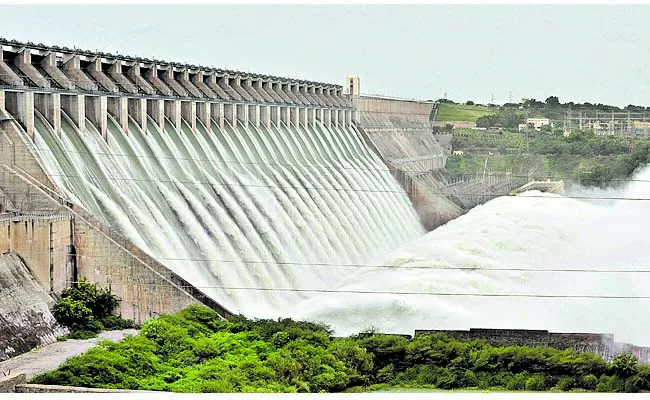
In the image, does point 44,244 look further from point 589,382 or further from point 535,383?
point 589,382

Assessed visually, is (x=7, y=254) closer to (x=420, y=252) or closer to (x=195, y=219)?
(x=195, y=219)

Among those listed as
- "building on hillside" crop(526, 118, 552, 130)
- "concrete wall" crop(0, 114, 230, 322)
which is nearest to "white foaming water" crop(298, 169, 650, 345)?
"building on hillside" crop(526, 118, 552, 130)

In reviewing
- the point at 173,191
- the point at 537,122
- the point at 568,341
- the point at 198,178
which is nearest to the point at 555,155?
the point at 537,122

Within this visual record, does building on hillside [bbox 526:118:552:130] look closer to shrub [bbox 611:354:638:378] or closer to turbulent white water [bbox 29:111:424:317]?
turbulent white water [bbox 29:111:424:317]

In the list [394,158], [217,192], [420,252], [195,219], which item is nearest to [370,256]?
[420,252]

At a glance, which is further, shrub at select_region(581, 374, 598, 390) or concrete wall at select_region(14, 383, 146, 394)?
shrub at select_region(581, 374, 598, 390)
